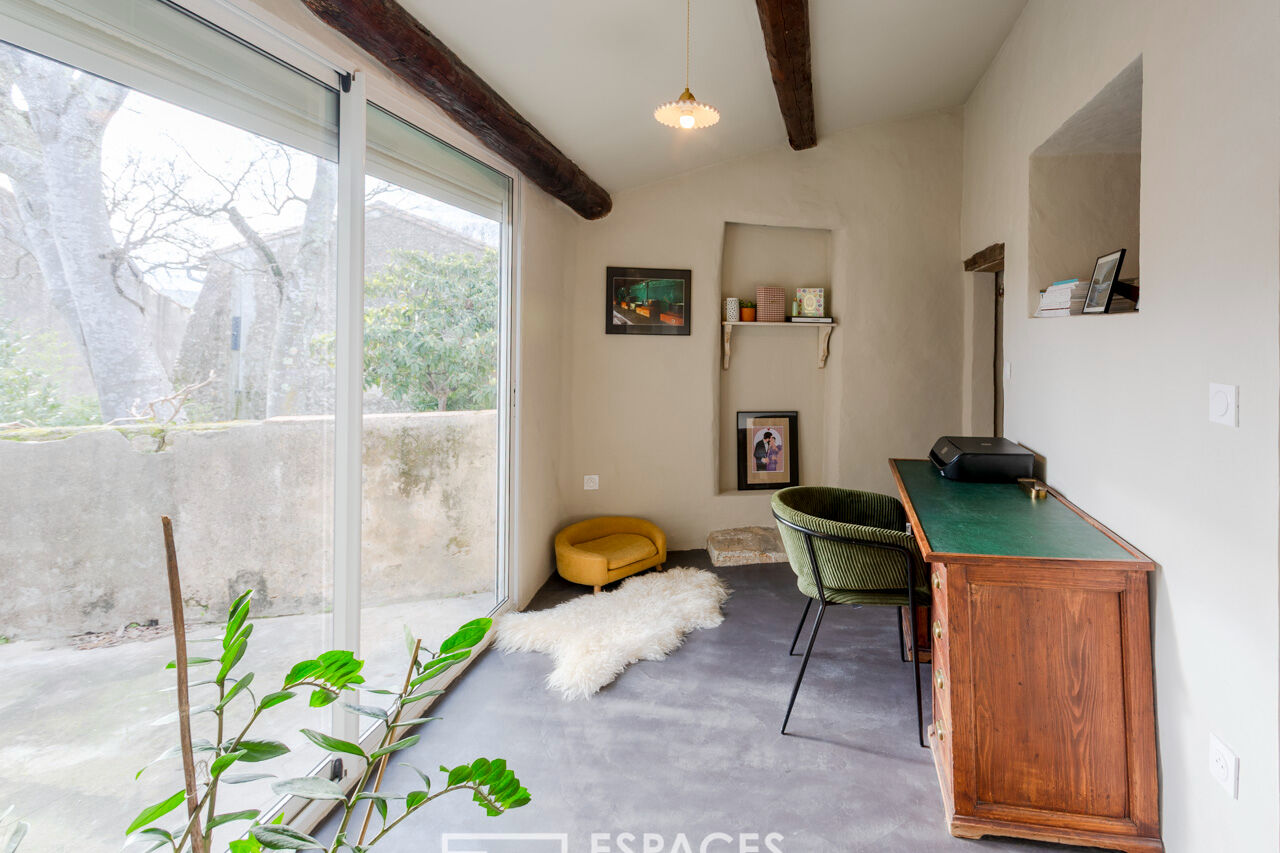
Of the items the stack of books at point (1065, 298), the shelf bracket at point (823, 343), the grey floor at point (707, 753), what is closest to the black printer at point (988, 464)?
the stack of books at point (1065, 298)

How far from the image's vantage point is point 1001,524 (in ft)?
6.82

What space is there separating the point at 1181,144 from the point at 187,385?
8.18ft

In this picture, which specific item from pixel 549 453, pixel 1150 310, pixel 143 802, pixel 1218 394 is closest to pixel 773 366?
pixel 549 453

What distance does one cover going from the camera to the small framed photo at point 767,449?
14.6 ft

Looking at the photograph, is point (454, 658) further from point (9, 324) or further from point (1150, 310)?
point (1150, 310)

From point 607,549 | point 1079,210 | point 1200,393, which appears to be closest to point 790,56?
point 1079,210

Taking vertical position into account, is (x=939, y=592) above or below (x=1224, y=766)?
above

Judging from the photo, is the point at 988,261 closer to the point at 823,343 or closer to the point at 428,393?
the point at 823,343

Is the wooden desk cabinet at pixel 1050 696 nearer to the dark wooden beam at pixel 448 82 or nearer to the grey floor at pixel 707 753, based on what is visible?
the grey floor at pixel 707 753

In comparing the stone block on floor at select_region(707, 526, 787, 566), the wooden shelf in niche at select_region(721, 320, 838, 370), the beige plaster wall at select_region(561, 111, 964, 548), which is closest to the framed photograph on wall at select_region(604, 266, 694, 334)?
the beige plaster wall at select_region(561, 111, 964, 548)

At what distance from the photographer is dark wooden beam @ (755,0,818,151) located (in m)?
2.37

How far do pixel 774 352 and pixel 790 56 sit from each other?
2045 mm

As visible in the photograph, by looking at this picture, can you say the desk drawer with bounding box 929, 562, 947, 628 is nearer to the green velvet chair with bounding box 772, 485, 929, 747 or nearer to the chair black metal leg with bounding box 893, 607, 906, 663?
the green velvet chair with bounding box 772, 485, 929, 747

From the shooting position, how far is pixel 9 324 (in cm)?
109
